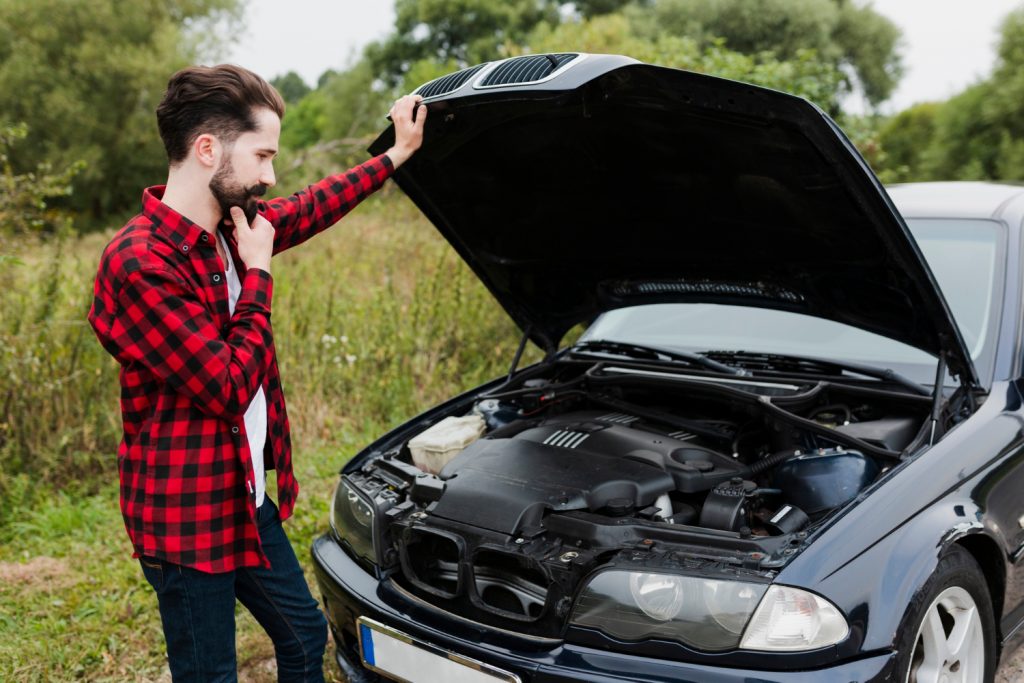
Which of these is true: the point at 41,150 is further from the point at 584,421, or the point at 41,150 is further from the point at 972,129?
the point at 584,421

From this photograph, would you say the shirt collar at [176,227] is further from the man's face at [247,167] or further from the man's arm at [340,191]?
the man's arm at [340,191]

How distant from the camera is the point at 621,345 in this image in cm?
326

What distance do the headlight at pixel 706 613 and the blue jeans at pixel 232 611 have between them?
0.73 meters

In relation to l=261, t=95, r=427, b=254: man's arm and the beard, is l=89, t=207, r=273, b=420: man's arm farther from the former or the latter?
l=261, t=95, r=427, b=254: man's arm

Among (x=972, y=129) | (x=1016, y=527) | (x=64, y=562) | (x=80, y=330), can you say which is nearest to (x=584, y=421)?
(x=1016, y=527)

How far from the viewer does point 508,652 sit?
194 cm

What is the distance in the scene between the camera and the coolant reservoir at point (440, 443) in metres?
2.72

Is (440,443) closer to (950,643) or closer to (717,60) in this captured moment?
(950,643)

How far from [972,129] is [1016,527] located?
44.5 feet

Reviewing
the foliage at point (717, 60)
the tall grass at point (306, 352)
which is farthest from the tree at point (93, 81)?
the tall grass at point (306, 352)

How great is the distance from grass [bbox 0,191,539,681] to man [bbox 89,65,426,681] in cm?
126

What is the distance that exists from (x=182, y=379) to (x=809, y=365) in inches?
80.4

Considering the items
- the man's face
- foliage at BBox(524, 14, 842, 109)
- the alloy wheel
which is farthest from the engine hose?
foliage at BBox(524, 14, 842, 109)

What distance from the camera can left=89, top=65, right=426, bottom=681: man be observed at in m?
1.72
